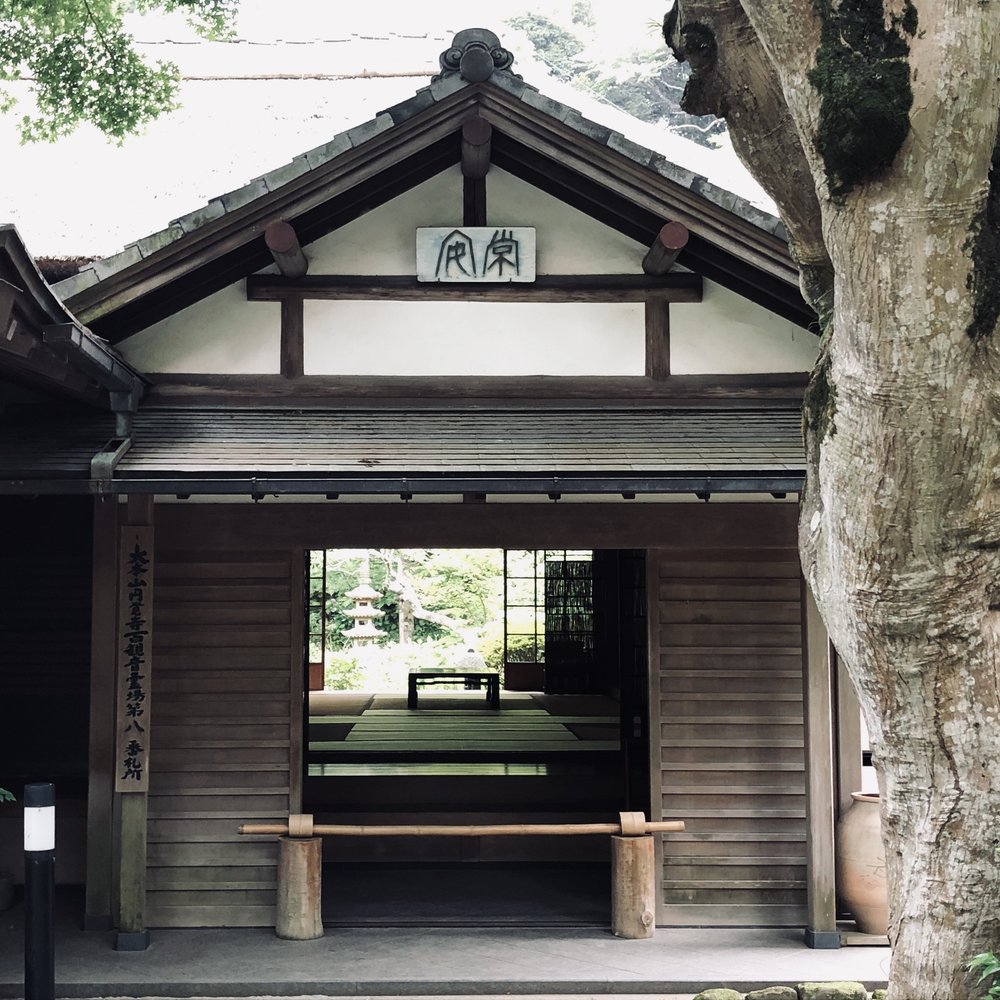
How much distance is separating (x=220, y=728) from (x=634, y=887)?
284cm

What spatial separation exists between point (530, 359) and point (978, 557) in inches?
157

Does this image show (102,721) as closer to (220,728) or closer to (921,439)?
(220,728)

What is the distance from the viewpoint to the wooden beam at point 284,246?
6.42 meters

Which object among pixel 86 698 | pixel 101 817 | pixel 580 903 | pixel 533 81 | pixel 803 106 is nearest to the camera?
pixel 803 106

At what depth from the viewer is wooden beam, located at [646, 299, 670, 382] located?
7059mm

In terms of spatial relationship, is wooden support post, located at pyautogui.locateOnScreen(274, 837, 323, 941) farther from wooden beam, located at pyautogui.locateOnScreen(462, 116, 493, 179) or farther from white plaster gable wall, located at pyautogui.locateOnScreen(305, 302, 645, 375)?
wooden beam, located at pyautogui.locateOnScreen(462, 116, 493, 179)

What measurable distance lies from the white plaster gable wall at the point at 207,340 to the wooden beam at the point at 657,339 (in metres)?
2.47

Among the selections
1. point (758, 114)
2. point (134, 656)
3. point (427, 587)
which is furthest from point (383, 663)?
point (758, 114)

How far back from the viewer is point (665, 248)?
6.65 m

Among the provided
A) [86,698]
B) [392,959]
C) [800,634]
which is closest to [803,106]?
[800,634]

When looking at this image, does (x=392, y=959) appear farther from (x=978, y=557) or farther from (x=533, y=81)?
(x=533, y=81)

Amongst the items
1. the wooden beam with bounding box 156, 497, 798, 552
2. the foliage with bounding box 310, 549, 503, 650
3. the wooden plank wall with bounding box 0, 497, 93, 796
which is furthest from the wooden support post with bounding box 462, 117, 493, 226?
the foliage with bounding box 310, 549, 503, 650

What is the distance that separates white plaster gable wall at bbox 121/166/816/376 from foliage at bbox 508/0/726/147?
2411 cm

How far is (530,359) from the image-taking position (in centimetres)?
705
